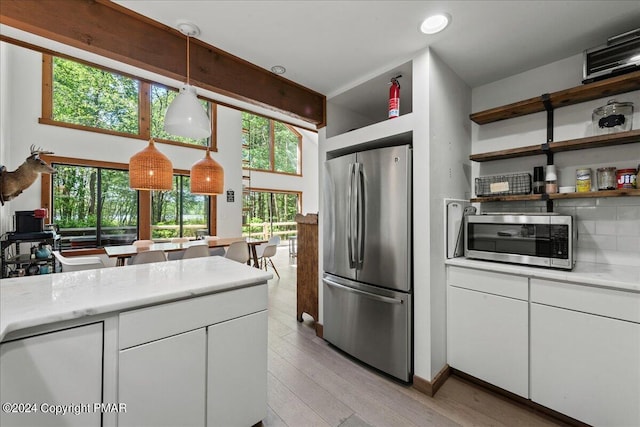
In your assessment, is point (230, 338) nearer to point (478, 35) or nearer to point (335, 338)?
point (335, 338)

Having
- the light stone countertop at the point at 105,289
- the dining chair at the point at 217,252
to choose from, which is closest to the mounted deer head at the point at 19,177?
the light stone countertop at the point at 105,289

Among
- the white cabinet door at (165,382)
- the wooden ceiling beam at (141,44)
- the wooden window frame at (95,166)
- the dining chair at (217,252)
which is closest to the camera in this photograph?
the white cabinet door at (165,382)

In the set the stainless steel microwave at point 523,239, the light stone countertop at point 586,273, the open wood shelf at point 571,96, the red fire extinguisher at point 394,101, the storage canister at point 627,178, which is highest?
the red fire extinguisher at point 394,101

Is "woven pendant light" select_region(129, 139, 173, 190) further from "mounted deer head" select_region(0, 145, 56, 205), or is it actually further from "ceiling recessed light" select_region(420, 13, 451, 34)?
"ceiling recessed light" select_region(420, 13, 451, 34)

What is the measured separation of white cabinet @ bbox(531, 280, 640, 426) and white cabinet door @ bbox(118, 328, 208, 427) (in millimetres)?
1969

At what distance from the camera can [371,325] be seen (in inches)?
85.2

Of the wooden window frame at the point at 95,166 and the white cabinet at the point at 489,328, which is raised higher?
the wooden window frame at the point at 95,166

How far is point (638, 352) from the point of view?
1.38m

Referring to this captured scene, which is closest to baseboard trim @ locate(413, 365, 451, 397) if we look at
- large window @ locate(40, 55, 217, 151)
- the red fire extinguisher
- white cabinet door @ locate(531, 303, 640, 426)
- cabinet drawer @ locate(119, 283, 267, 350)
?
white cabinet door @ locate(531, 303, 640, 426)

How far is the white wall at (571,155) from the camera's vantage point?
182 cm

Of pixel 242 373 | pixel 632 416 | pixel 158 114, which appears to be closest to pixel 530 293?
pixel 632 416

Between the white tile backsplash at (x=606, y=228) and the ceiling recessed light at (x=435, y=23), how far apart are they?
156cm

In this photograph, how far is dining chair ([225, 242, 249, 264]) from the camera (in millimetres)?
4223

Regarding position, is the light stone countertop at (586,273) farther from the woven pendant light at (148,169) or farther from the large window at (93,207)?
the large window at (93,207)
